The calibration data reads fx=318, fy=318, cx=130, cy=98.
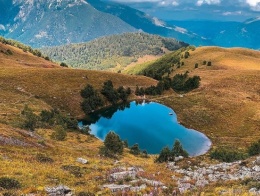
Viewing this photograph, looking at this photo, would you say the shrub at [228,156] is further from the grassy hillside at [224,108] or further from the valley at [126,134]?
the grassy hillside at [224,108]

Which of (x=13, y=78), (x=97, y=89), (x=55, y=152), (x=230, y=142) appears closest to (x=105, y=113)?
(x=97, y=89)

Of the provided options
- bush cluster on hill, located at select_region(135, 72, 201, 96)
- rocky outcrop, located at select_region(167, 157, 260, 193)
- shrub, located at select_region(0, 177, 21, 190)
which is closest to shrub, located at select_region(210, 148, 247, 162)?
rocky outcrop, located at select_region(167, 157, 260, 193)

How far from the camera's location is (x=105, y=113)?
417ft

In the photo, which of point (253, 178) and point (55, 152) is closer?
point (253, 178)

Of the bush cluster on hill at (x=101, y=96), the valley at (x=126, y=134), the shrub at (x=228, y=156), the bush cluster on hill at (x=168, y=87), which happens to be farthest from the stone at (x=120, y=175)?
the bush cluster on hill at (x=168, y=87)

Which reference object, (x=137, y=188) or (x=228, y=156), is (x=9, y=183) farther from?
(x=228, y=156)

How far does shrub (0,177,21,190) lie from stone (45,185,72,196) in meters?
2.25

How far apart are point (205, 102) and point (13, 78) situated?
79032 millimetres

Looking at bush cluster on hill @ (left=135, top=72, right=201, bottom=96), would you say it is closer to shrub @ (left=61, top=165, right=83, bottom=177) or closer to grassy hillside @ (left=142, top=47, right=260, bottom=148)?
grassy hillside @ (left=142, top=47, right=260, bottom=148)

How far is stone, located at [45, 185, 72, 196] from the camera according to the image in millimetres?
21188

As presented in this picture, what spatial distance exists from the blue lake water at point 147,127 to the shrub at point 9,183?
64.7 meters

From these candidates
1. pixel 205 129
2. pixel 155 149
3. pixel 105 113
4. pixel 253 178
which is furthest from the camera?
pixel 105 113

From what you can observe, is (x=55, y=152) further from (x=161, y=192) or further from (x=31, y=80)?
(x=31, y=80)

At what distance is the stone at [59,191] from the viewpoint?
834 inches
